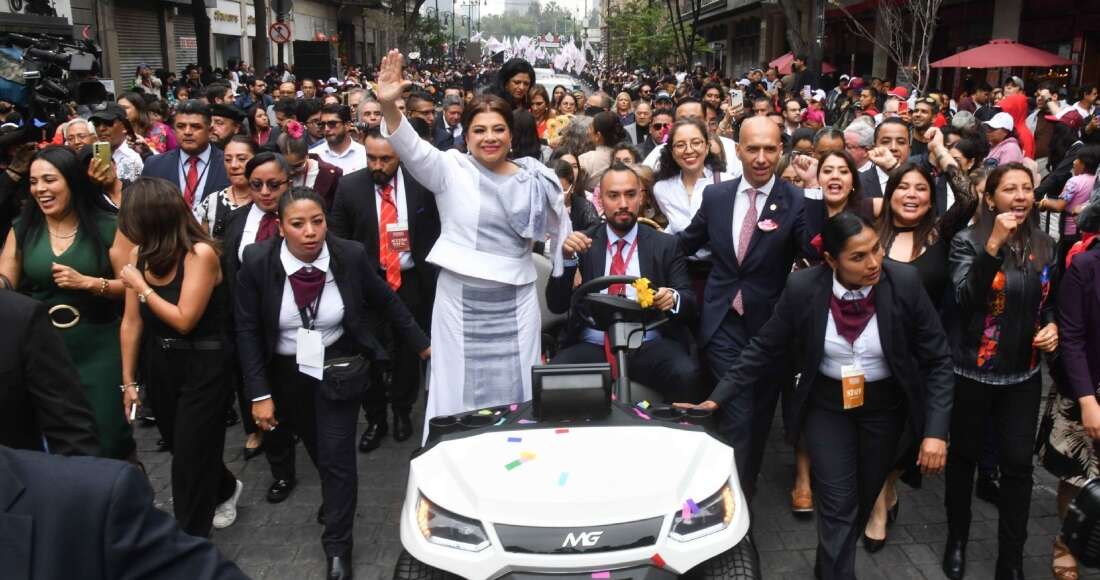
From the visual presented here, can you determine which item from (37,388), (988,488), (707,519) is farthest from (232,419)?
(988,488)

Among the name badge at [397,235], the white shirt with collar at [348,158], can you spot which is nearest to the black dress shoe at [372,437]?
the name badge at [397,235]

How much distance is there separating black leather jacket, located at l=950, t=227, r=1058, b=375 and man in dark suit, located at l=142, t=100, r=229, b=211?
4973mm

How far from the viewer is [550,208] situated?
431 cm

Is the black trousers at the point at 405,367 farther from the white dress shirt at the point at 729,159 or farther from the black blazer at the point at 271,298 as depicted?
the white dress shirt at the point at 729,159

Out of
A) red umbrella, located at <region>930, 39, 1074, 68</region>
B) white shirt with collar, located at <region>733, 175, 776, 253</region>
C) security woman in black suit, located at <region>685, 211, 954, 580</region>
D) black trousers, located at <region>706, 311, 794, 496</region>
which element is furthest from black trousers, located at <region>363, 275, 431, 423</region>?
red umbrella, located at <region>930, 39, 1074, 68</region>

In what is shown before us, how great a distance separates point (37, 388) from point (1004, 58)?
17.6 m

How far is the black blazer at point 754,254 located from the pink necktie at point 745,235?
23mm

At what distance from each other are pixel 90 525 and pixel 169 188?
2.91 meters

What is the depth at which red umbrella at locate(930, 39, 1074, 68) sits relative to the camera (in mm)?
16359

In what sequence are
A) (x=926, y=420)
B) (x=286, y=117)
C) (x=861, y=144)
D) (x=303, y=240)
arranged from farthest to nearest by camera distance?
(x=286, y=117) < (x=861, y=144) < (x=303, y=240) < (x=926, y=420)

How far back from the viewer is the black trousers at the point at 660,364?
4.64m

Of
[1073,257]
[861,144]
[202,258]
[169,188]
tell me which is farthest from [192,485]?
[861,144]

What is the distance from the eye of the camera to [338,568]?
13.9 ft

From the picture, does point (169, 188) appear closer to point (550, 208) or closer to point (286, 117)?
point (550, 208)
